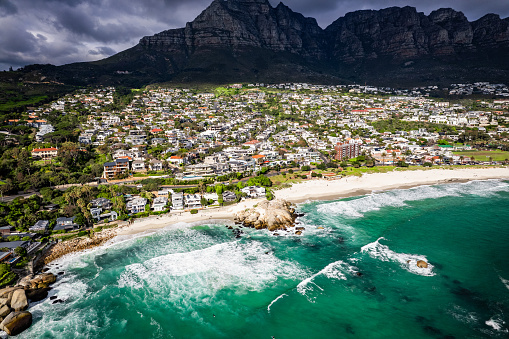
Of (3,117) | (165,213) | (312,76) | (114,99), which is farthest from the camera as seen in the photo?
(312,76)

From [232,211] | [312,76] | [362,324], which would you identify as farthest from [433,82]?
[362,324]

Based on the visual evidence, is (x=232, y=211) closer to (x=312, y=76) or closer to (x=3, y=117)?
(x=3, y=117)

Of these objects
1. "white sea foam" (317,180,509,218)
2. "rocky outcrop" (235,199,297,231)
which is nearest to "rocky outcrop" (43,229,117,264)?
"rocky outcrop" (235,199,297,231)

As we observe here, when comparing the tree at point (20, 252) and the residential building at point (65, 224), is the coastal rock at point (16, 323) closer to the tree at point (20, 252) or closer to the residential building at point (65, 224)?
the tree at point (20, 252)

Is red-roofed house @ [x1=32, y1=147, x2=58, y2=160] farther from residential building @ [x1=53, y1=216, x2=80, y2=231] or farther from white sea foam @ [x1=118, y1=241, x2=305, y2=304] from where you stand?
white sea foam @ [x1=118, y1=241, x2=305, y2=304]

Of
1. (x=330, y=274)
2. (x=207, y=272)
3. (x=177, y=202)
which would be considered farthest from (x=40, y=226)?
(x=330, y=274)
